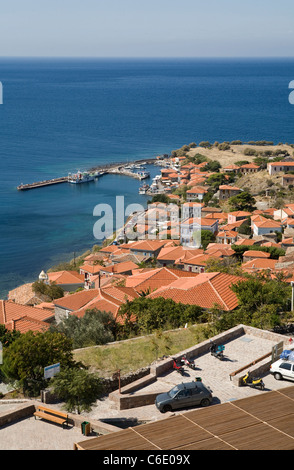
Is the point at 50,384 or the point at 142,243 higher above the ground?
the point at 50,384

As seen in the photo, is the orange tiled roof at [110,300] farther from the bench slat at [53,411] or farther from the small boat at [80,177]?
the small boat at [80,177]

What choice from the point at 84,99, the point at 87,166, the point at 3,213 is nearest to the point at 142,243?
the point at 3,213

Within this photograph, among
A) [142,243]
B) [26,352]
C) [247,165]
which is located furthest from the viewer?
[247,165]

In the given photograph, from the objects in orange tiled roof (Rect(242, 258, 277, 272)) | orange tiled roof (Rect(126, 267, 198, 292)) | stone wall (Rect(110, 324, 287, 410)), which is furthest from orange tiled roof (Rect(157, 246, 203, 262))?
stone wall (Rect(110, 324, 287, 410))

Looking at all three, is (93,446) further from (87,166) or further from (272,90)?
(272,90)

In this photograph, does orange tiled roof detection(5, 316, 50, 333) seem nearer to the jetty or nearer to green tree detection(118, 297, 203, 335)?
green tree detection(118, 297, 203, 335)
